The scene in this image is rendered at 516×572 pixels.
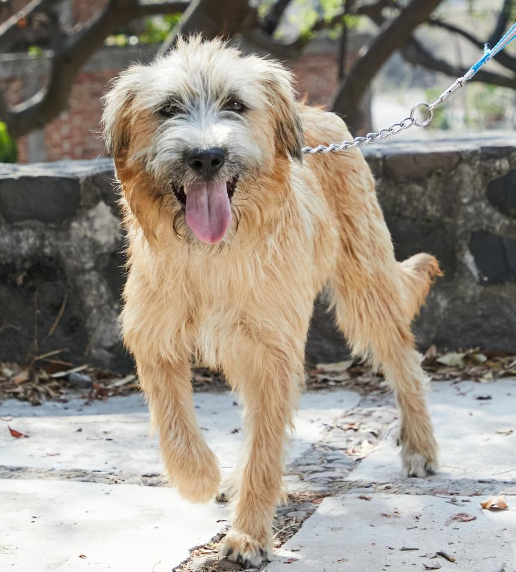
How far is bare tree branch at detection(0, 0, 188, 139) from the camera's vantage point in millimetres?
11133

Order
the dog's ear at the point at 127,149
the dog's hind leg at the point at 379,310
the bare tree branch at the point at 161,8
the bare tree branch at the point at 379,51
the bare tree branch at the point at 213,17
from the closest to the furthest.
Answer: the dog's ear at the point at 127,149
the dog's hind leg at the point at 379,310
the bare tree branch at the point at 213,17
the bare tree branch at the point at 379,51
the bare tree branch at the point at 161,8

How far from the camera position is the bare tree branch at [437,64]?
13.2 meters

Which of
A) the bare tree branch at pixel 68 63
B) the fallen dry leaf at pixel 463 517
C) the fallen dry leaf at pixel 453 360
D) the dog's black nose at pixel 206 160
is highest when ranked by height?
the bare tree branch at pixel 68 63

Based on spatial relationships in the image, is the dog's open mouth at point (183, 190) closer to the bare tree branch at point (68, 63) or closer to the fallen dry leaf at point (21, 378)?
the fallen dry leaf at point (21, 378)

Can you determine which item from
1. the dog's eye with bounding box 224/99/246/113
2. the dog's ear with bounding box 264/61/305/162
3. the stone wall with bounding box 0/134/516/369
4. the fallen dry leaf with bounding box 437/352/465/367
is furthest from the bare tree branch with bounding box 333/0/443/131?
the dog's eye with bounding box 224/99/246/113

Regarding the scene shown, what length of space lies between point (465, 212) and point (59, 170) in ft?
7.69

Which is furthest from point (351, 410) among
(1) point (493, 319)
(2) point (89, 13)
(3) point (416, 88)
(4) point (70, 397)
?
(3) point (416, 88)

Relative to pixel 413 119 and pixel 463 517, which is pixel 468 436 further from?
pixel 413 119

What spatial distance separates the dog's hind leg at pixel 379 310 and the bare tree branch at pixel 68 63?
758cm

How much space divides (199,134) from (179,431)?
1.13m

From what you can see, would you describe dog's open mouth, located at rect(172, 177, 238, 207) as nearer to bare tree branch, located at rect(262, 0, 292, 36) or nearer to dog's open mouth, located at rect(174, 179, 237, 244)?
dog's open mouth, located at rect(174, 179, 237, 244)

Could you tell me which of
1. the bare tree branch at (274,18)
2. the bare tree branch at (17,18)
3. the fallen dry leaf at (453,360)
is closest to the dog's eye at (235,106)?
the fallen dry leaf at (453,360)

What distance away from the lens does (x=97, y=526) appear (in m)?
→ 3.31

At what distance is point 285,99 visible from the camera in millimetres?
3434
